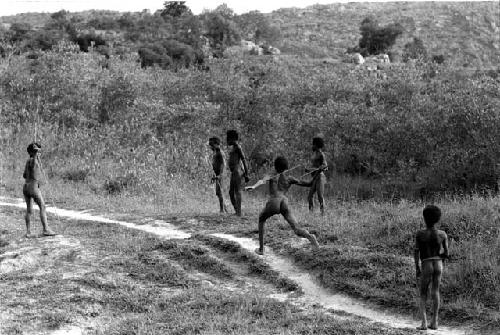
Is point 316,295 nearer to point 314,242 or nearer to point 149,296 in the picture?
point 314,242

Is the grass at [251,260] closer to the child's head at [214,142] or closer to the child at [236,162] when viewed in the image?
the child at [236,162]

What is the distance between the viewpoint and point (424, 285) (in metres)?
8.95

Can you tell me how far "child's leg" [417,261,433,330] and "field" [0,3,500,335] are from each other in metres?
0.31


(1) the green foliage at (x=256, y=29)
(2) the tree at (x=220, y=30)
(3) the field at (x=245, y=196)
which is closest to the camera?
(3) the field at (x=245, y=196)

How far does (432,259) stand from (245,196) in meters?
13.5

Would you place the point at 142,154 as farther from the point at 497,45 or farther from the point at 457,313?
the point at 497,45

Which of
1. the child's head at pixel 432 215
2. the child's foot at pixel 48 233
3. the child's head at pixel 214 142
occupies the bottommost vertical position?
the child's foot at pixel 48 233

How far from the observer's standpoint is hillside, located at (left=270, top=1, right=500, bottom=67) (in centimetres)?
6869

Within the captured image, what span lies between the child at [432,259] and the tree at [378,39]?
57815 millimetres

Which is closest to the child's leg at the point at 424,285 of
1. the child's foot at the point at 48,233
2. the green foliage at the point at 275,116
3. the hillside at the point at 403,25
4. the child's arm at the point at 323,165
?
the child's arm at the point at 323,165

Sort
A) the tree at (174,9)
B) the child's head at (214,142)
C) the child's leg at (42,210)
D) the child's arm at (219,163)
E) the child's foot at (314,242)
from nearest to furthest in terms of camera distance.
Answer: the child's foot at (314,242)
the child's leg at (42,210)
the child's head at (214,142)
the child's arm at (219,163)
the tree at (174,9)

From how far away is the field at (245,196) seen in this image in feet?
32.6

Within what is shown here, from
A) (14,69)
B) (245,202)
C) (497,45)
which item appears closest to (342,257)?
Result: (245,202)

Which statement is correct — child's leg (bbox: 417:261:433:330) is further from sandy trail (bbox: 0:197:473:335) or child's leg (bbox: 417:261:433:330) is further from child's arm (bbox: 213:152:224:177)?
child's arm (bbox: 213:152:224:177)
